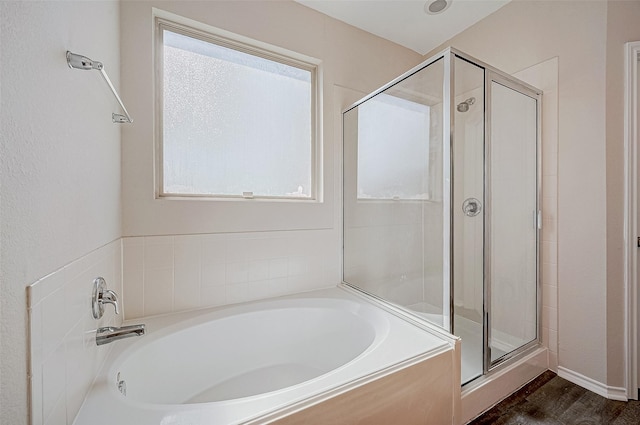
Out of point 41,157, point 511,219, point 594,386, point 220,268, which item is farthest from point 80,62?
point 594,386

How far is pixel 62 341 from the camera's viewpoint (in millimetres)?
686

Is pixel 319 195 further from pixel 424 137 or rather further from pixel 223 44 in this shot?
pixel 223 44

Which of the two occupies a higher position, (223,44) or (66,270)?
(223,44)

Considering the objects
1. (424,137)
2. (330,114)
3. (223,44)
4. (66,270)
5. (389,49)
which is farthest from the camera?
(389,49)

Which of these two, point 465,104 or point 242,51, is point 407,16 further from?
point 242,51

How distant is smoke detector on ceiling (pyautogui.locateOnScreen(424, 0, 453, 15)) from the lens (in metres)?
1.86

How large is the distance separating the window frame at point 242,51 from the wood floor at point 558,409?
5.30ft

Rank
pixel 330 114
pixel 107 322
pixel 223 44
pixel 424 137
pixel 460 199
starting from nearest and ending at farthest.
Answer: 1. pixel 107 322
2. pixel 460 199
3. pixel 424 137
4. pixel 223 44
5. pixel 330 114

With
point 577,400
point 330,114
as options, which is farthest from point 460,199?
point 577,400

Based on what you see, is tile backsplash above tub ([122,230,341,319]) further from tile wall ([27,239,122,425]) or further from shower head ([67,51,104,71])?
shower head ([67,51,104,71])

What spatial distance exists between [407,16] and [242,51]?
1.30 metres

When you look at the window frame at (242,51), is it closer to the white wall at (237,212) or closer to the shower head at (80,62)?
the white wall at (237,212)

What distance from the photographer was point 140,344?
3.94 feet

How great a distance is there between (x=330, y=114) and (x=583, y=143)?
1.59 meters
